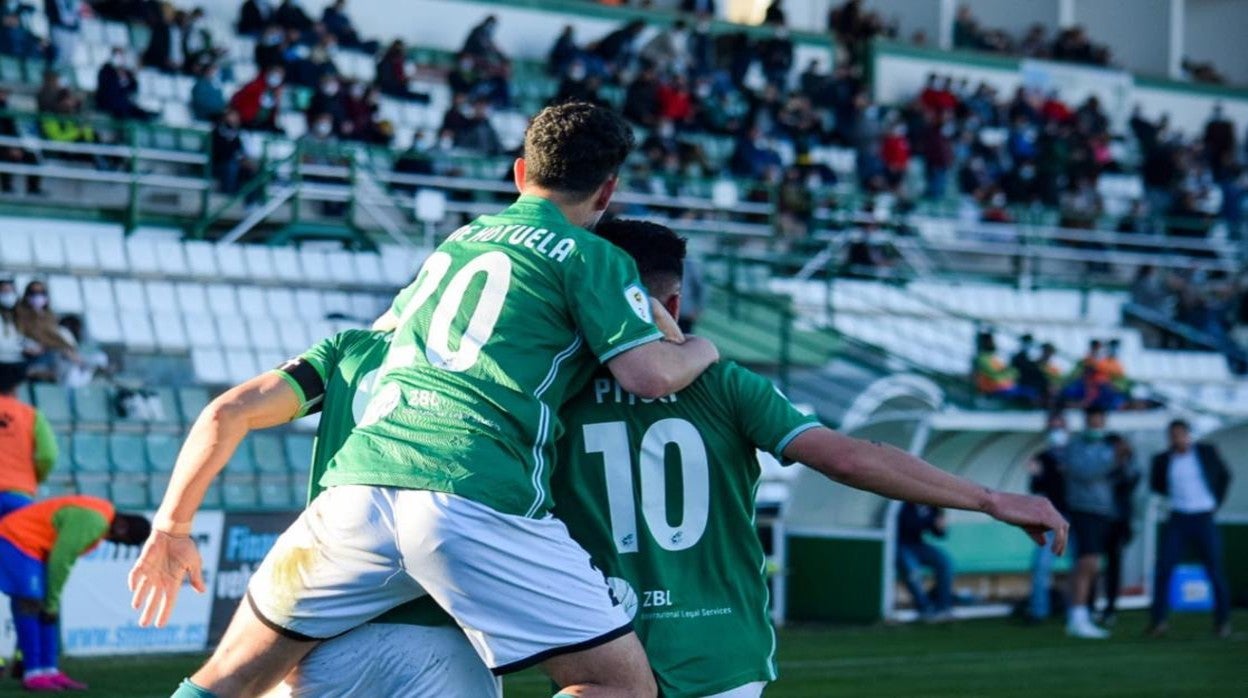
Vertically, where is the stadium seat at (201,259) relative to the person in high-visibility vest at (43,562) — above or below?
above

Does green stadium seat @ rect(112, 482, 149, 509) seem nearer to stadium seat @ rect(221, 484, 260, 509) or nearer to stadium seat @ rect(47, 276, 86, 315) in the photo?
stadium seat @ rect(221, 484, 260, 509)

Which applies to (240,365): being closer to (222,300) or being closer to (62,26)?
(222,300)

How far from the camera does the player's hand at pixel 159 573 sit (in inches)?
174

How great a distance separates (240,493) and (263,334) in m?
2.91

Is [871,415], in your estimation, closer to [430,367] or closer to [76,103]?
[76,103]

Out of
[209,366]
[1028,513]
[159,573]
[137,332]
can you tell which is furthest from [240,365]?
[1028,513]

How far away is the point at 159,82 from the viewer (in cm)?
1983

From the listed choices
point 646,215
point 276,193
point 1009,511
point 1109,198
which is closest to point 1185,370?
point 1109,198

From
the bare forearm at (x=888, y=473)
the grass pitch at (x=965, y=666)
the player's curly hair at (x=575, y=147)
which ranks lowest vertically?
the grass pitch at (x=965, y=666)

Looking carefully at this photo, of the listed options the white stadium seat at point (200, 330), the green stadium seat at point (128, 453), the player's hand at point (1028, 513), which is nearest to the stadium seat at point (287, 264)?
the white stadium seat at point (200, 330)

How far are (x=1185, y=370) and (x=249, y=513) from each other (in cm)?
1541

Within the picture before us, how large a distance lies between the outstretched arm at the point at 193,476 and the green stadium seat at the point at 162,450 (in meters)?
9.72

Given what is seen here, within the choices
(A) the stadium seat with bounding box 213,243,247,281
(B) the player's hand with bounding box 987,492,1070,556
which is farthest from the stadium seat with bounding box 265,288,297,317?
(B) the player's hand with bounding box 987,492,1070,556

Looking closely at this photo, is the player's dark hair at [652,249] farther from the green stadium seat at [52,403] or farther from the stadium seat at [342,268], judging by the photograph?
the stadium seat at [342,268]
